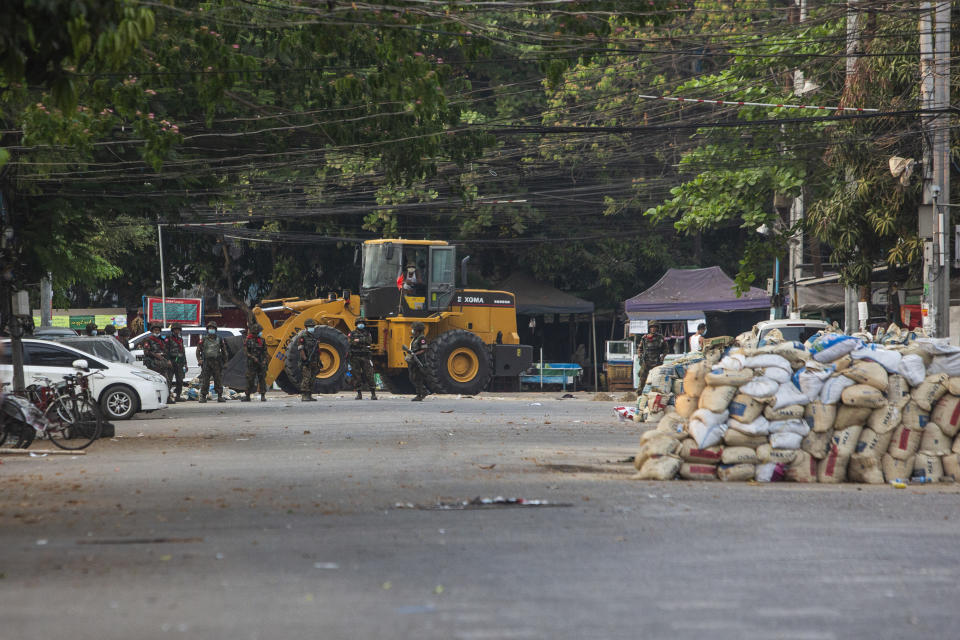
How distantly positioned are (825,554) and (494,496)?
3.69 metres

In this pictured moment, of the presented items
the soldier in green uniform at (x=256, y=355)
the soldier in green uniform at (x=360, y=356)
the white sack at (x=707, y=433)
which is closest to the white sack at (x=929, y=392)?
the white sack at (x=707, y=433)

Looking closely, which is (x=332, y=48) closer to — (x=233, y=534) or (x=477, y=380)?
(x=233, y=534)

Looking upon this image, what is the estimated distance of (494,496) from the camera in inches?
438

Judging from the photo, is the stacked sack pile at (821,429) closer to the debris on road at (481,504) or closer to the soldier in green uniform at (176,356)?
the debris on road at (481,504)

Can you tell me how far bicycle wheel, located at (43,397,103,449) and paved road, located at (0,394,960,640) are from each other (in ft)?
5.44

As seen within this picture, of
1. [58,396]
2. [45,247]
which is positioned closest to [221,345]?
[45,247]

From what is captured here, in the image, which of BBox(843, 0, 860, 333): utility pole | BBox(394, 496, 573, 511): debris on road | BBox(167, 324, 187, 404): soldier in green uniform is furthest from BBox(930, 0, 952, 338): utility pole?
BBox(167, 324, 187, 404): soldier in green uniform

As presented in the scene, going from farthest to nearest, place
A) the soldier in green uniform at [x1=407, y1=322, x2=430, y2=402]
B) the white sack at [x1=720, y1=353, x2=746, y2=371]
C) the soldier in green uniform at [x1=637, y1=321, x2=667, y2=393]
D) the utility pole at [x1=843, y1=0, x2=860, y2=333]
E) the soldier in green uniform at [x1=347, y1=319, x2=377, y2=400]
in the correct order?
the soldier in green uniform at [x1=637, y1=321, x2=667, y2=393] < the soldier in green uniform at [x1=407, y1=322, x2=430, y2=402] < the soldier in green uniform at [x1=347, y1=319, x2=377, y2=400] < the utility pole at [x1=843, y1=0, x2=860, y2=333] < the white sack at [x1=720, y1=353, x2=746, y2=371]

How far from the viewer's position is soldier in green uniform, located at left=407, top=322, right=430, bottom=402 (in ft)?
90.6

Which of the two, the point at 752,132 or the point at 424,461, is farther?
the point at 752,132

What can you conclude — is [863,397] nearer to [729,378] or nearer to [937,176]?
[729,378]

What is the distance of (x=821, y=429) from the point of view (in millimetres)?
12953

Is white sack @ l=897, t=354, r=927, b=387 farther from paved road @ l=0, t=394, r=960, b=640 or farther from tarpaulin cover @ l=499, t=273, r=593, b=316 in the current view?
tarpaulin cover @ l=499, t=273, r=593, b=316

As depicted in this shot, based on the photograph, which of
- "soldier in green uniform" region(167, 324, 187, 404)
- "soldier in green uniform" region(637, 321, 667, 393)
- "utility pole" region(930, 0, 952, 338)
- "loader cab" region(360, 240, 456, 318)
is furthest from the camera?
"loader cab" region(360, 240, 456, 318)
